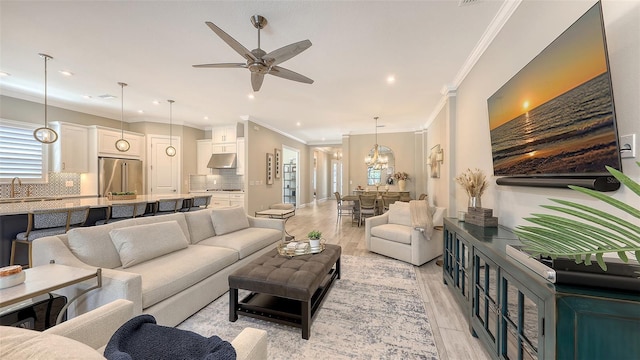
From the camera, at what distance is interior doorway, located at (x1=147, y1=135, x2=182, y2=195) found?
6613mm

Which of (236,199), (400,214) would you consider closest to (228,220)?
(400,214)

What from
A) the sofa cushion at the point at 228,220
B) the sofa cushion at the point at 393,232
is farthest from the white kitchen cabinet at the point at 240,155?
the sofa cushion at the point at 393,232

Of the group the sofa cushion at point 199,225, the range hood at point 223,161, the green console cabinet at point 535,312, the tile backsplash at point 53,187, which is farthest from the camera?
the range hood at point 223,161

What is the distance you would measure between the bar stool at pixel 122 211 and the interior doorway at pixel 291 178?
6112 millimetres

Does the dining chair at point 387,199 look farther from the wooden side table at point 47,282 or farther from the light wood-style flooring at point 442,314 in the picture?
the wooden side table at point 47,282

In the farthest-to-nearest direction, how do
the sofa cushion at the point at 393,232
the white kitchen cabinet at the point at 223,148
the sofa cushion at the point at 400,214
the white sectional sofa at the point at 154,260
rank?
the white kitchen cabinet at the point at 223,148 → the sofa cushion at the point at 400,214 → the sofa cushion at the point at 393,232 → the white sectional sofa at the point at 154,260

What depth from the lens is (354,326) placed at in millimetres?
2070

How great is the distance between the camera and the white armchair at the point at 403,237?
3.41m

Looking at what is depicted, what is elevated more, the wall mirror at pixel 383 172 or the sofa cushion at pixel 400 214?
the wall mirror at pixel 383 172

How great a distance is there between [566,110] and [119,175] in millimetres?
7866

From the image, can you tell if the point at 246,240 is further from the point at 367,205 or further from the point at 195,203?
the point at 367,205

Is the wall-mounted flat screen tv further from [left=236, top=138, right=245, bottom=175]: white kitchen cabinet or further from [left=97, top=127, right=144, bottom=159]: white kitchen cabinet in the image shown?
[left=97, top=127, right=144, bottom=159]: white kitchen cabinet

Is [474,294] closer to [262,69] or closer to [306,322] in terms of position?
[306,322]

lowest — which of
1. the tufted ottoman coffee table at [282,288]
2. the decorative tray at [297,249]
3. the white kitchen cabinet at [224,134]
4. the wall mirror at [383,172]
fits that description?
the tufted ottoman coffee table at [282,288]
